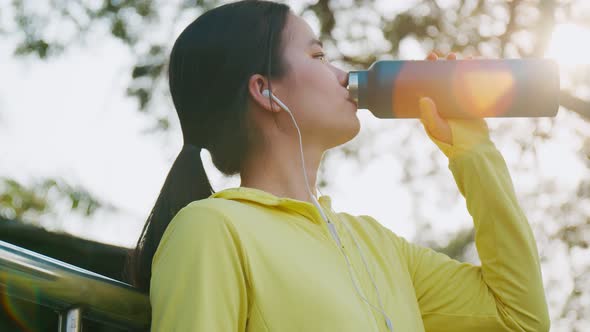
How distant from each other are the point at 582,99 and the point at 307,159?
265 cm

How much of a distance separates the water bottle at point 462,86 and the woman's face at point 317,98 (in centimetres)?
4

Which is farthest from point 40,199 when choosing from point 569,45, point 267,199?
point 267,199

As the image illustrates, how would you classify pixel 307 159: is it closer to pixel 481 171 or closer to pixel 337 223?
pixel 337 223

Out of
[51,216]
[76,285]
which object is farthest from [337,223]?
[51,216]

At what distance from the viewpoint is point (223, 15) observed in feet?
5.24

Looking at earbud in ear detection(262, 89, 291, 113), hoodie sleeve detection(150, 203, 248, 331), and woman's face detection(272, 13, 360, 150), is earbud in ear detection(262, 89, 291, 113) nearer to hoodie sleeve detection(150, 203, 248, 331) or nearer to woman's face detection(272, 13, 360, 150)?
woman's face detection(272, 13, 360, 150)

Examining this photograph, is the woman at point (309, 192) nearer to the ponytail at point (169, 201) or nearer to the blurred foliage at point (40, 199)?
the ponytail at point (169, 201)

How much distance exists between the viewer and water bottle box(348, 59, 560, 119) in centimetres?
148

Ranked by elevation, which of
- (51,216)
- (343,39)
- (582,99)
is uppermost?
(343,39)

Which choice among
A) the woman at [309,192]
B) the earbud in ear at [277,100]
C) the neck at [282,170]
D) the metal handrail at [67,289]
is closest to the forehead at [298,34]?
the woman at [309,192]

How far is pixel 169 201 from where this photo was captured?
144 centimetres

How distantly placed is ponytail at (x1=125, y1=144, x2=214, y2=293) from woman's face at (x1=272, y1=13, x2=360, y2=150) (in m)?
0.21

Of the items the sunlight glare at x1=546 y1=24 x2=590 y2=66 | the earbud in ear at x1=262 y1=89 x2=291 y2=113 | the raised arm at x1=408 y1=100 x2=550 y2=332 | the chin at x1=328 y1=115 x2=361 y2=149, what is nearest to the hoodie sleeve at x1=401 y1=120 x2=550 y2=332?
the raised arm at x1=408 y1=100 x2=550 y2=332

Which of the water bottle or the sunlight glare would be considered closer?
the water bottle
